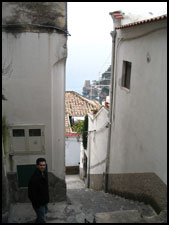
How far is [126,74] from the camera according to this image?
9.34 metres

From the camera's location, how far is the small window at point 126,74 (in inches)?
358

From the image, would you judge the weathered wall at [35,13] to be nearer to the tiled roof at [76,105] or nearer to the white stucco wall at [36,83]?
the white stucco wall at [36,83]

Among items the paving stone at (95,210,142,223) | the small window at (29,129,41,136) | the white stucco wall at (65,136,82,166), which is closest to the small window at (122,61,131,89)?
the small window at (29,129,41,136)

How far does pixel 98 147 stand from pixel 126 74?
510 centimetres

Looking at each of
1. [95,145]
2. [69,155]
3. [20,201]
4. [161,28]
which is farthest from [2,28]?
[69,155]

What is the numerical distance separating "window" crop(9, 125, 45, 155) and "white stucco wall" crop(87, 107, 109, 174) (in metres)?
5.22

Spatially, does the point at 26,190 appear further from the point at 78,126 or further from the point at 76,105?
the point at 76,105

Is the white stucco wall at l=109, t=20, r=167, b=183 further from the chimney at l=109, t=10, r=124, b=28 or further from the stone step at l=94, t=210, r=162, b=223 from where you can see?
the stone step at l=94, t=210, r=162, b=223

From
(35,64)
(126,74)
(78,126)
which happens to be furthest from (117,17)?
(78,126)

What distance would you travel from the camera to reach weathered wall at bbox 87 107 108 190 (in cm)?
1209

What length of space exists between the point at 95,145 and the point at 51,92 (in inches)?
311

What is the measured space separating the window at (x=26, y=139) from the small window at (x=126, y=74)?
391 centimetres

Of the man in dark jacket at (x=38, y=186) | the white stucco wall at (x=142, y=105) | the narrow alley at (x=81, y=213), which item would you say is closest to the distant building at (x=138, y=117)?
the white stucco wall at (x=142, y=105)

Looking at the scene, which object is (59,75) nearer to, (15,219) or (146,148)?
Answer: (146,148)
